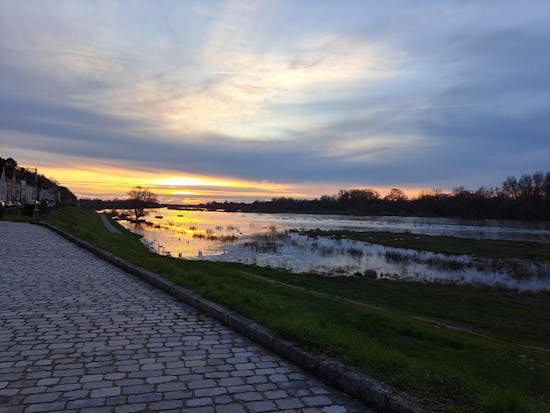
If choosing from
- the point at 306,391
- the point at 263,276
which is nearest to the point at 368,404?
the point at 306,391

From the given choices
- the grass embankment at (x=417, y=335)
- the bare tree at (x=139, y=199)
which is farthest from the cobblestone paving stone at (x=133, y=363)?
the bare tree at (x=139, y=199)

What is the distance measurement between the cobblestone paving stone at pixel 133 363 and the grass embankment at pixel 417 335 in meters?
0.66

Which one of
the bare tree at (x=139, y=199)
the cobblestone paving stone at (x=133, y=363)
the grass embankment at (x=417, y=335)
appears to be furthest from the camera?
the bare tree at (x=139, y=199)

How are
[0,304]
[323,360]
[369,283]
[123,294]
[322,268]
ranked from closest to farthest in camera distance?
1. [323,360]
2. [0,304]
3. [123,294]
4. [369,283]
5. [322,268]

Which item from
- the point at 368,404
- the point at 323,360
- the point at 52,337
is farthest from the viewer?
the point at 52,337

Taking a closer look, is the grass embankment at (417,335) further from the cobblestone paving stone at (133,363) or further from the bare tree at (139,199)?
the bare tree at (139,199)

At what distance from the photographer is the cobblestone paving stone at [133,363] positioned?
360cm

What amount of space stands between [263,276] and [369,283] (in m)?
4.99

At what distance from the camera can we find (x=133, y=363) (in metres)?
4.47

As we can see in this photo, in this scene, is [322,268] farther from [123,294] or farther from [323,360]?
[323,360]

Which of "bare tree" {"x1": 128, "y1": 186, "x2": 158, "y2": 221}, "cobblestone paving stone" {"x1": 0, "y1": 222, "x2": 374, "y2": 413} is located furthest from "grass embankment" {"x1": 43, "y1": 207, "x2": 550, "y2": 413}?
"bare tree" {"x1": 128, "y1": 186, "x2": 158, "y2": 221}

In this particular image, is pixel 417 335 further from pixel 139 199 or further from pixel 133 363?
pixel 139 199

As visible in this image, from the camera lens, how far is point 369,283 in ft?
62.5

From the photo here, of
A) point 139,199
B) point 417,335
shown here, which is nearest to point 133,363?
point 417,335
